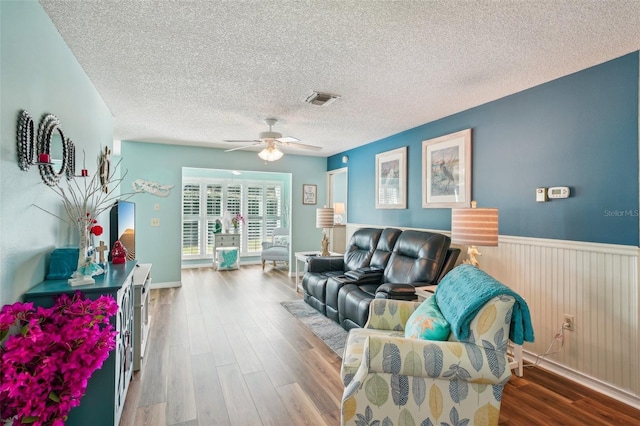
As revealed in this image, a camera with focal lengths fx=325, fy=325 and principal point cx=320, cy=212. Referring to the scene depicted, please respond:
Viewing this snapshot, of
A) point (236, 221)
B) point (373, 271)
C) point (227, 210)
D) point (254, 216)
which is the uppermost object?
point (227, 210)

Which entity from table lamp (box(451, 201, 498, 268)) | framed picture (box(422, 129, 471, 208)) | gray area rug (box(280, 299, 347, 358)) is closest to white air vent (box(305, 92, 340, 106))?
framed picture (box(422, 129, 471, 208))

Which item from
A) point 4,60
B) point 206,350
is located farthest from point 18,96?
point 206,350

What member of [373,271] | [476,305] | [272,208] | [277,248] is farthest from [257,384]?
[272,208]

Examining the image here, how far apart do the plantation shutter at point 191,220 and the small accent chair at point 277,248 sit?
169 centimetres

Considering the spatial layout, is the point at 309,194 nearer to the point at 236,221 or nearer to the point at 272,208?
the point at 272,208

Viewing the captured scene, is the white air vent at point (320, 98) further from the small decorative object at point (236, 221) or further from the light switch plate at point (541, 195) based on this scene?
the small decorative object at point (236, 221)

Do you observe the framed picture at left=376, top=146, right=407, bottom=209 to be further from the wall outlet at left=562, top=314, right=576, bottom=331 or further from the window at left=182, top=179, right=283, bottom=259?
the window at left=182, top=179, right=283, bottom=259

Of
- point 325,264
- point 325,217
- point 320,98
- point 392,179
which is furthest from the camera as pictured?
point 325,217

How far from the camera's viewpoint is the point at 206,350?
9.99 feet

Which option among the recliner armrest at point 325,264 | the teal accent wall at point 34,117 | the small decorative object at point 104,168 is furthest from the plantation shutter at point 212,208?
the teal accent wall at point 34,117

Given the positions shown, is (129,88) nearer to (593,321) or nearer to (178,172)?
(178,172)

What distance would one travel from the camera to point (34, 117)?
1.75 m

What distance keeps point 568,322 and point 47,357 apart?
3458mm

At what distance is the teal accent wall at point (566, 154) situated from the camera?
7.78 ft
